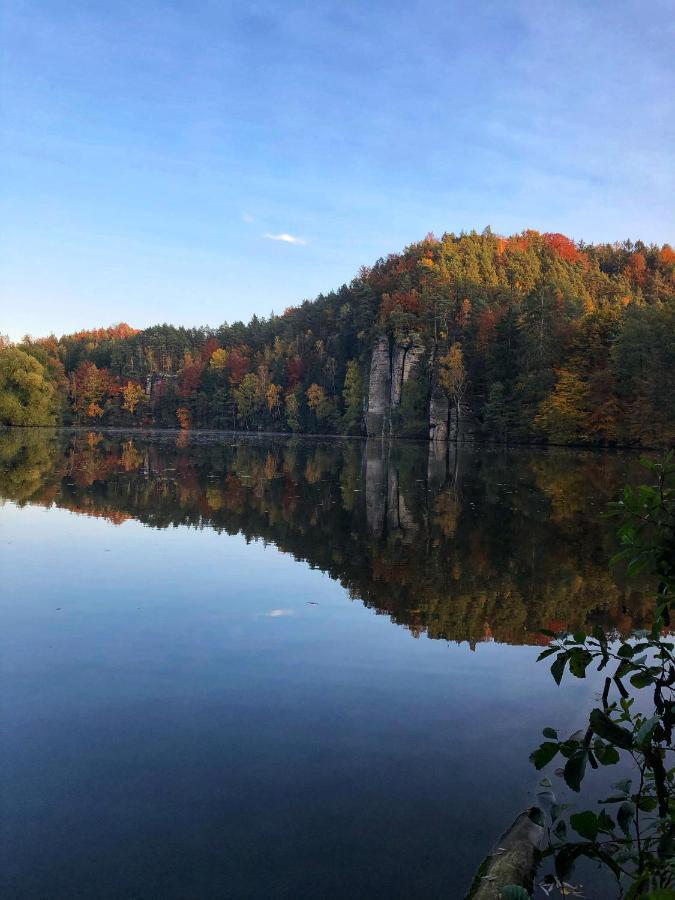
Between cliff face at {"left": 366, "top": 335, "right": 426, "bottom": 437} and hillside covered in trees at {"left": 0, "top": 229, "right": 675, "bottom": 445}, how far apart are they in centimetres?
22

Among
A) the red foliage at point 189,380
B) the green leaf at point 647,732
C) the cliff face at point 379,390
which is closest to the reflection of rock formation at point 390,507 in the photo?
the green leaf at point 647,732

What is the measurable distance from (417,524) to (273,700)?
10.6 m

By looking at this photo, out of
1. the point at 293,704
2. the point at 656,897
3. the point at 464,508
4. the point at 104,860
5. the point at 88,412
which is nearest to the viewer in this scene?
the point at 656,897

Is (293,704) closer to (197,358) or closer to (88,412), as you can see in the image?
(88,412)

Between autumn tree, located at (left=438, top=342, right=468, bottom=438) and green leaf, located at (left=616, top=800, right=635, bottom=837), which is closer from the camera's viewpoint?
green leaf, located at (left=616, top=800, right=635, bottom=837)

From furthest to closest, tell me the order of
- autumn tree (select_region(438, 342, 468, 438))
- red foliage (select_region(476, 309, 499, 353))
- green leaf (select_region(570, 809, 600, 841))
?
red foliage (select_region(476, 309, 499, 353)) → autumn tree (select_region(438, 342, 468, 438)) → green leaf (select_region(570, 809, 600, 841))

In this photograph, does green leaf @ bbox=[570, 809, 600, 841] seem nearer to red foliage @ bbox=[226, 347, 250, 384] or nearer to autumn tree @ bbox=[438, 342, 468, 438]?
autumn tree @ bbox=[438, 342, 468, 438]

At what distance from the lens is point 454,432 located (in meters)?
82.9

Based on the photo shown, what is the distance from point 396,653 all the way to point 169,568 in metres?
5.11

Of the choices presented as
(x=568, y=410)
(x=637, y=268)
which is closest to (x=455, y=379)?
(x=568, y=410)

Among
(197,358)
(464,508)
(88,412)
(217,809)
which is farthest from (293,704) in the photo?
(197,358)

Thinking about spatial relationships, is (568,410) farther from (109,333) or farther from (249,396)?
(109,333)

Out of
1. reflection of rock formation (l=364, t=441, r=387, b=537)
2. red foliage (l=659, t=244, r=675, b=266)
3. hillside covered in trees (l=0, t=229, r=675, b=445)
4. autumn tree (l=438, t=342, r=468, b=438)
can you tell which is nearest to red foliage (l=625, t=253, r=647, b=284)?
hillside covered in trees (l=0, t=229, r=675, b=445)

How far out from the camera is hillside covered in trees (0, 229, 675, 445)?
2413 inches
